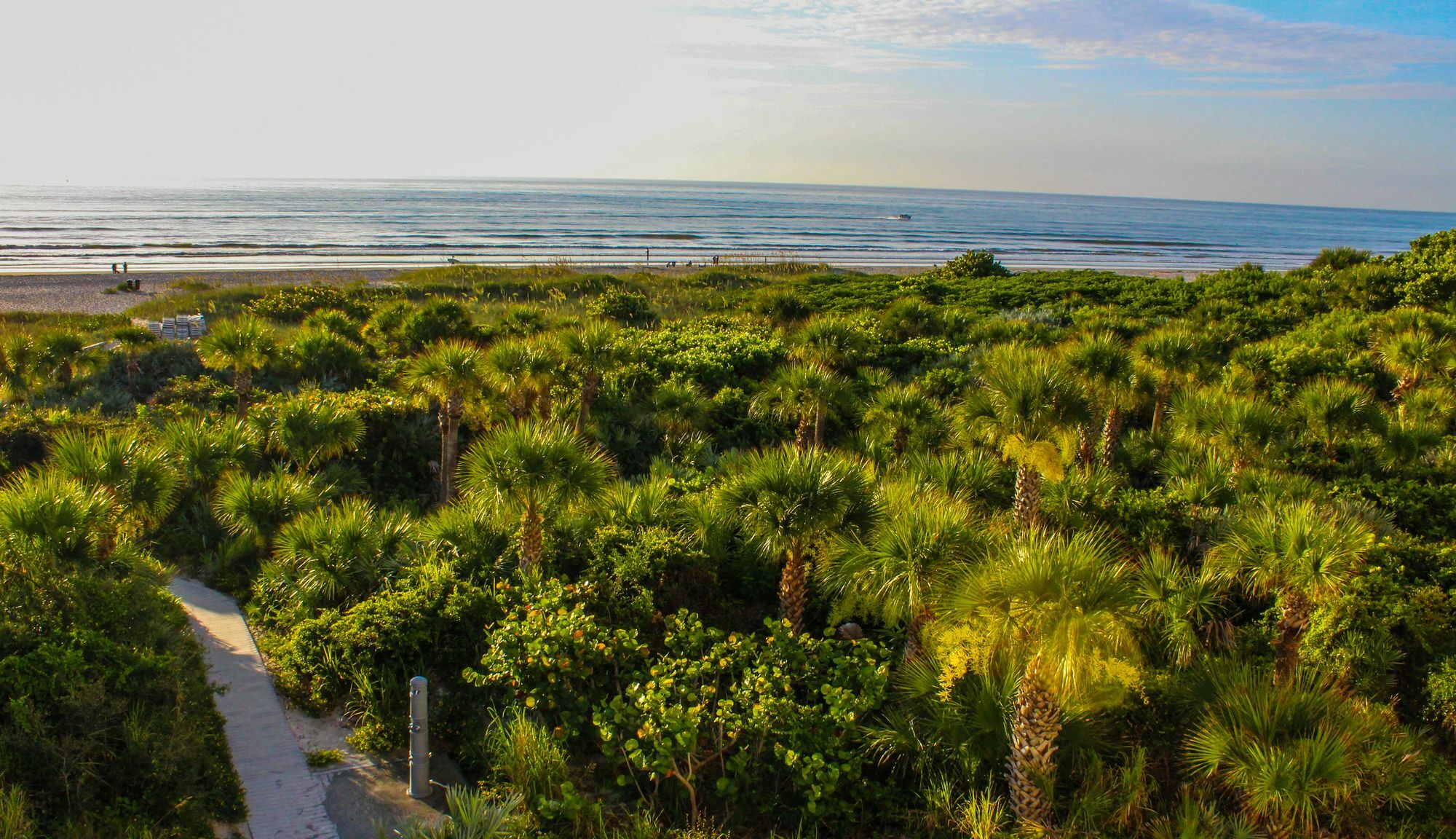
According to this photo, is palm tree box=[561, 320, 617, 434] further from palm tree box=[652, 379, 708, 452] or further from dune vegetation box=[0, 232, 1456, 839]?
palm tree box=[652, 379, 708, 452]

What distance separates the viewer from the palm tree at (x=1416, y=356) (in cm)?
1903

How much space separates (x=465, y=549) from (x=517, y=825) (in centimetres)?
490

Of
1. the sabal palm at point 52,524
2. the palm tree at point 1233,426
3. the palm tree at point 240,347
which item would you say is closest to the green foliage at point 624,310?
the palm tree at point 240,347

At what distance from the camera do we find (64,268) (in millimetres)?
52000

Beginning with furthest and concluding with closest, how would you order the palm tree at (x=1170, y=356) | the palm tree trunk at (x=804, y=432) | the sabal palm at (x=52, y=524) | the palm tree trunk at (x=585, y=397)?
the palm tree trunk at (x=585, y=397) → the palm tree at (x=1170, y=356) → the palm tree trunk at (x=804, y=432) → the sabal palm at (x=52, y=524)

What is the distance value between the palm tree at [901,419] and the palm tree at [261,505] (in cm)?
1022

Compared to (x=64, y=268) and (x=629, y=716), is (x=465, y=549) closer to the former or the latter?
(x=629, y=716)

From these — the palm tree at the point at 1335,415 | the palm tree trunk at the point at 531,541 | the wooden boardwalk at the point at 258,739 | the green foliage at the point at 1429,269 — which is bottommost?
the wooden boardwalk at the point at 258,739

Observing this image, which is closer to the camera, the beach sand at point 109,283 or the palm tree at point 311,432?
the palm tree at point 311,432

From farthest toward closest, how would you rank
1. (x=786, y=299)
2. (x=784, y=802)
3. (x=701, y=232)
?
Answer: (x=701, y=232)
(x=786, y=299)
(x=784, y=802)

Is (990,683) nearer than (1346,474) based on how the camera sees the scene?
Yes

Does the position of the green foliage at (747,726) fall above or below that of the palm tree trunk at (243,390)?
below

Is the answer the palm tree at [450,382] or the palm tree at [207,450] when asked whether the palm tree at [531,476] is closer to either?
the palm tree at [450,382]

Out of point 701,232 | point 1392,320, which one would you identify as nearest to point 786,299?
point 1392,320
